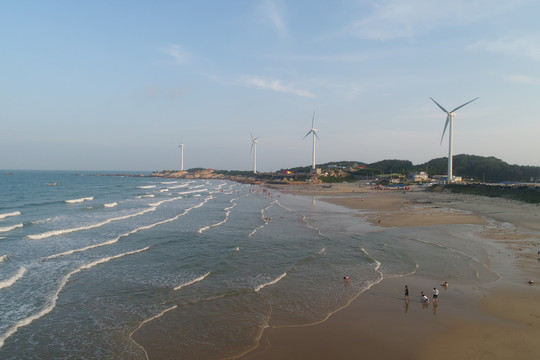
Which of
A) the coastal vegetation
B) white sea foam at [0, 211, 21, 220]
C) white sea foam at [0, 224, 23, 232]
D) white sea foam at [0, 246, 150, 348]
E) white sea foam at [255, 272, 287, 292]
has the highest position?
the coastal vegetation

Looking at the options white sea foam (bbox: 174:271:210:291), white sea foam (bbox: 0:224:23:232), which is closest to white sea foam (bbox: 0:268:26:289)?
white sea foam (bbox: 174:271:210:291)

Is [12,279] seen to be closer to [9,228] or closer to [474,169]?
[9,228]

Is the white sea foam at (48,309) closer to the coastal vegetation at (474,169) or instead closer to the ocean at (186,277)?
the ocean at (186,277)

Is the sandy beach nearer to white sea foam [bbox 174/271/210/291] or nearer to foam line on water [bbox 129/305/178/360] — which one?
foam line on water [bbox 129/305/178/360]

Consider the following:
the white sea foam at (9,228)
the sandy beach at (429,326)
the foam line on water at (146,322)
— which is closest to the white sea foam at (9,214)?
the white sea foam at (9,228)

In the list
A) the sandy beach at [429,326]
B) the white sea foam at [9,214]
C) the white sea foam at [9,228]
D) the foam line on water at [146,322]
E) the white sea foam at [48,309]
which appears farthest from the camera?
the white sea foam at [9,214]

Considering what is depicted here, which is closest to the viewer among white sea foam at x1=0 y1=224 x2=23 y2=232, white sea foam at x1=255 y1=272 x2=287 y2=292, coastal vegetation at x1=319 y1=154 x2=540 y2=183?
white sea foam at x1=255 y1=272 x2=287 y2=292

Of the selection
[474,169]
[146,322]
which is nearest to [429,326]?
[146,322]

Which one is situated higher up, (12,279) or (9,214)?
(9,214)

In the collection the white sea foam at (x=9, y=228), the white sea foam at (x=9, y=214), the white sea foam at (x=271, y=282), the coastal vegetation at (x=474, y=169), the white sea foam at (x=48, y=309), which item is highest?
the coastal vegetation at (x=474, y=169)

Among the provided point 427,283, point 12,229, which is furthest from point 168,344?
point 12,229
